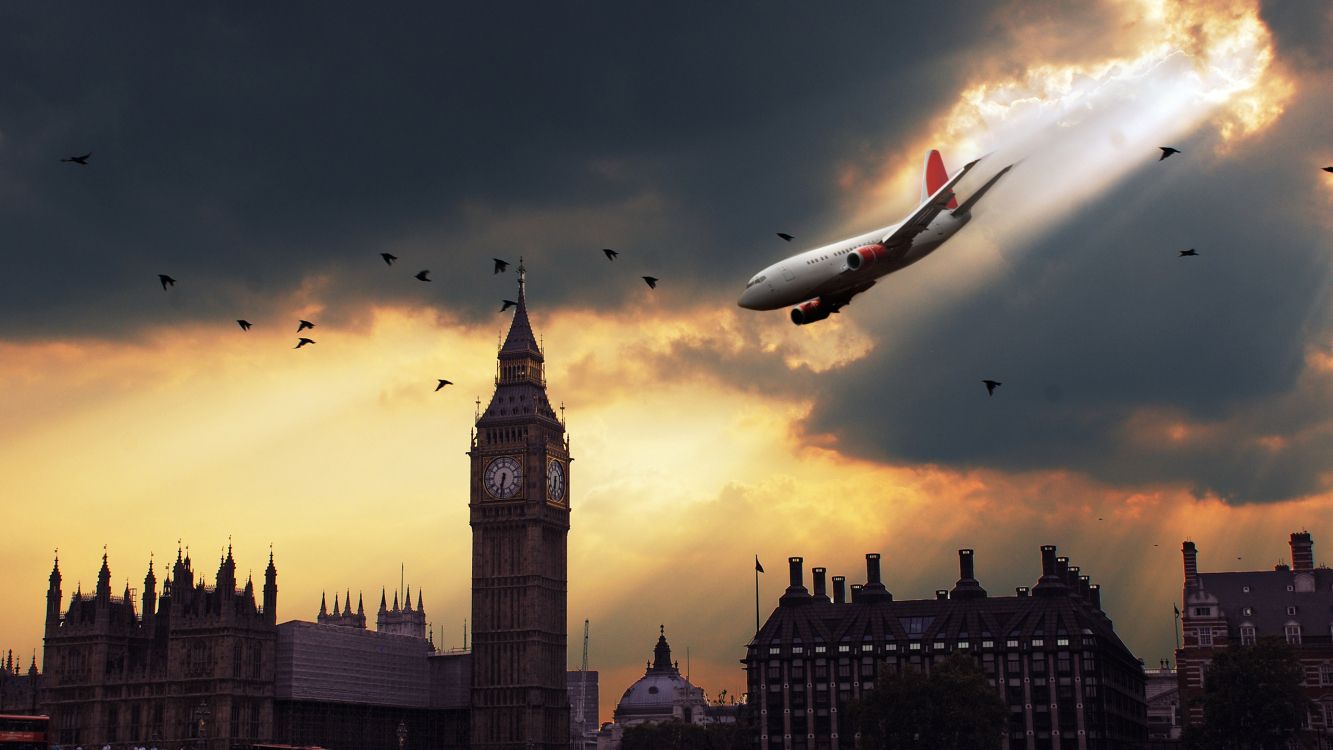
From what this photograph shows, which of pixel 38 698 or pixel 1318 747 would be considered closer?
pixel 1318 747

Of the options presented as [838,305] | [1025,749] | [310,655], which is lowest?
[1025,749]

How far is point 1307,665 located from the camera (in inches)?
6900

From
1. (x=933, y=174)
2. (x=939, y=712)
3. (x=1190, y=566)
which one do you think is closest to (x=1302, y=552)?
(x=1190, y=566)

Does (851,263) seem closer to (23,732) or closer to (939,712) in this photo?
(939,712)

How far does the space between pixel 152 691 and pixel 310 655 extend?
60.0 ft

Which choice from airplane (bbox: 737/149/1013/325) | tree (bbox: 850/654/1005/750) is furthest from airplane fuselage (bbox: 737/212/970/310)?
tree (bbox: 850/654/1005/750)

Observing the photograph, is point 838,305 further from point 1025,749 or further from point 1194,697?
point 1025,749

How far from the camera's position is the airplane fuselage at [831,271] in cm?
8775

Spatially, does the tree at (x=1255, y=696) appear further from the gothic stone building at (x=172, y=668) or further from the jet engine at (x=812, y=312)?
the gothic stone building at (x=172, y=668)

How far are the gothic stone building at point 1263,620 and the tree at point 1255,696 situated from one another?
632 inches

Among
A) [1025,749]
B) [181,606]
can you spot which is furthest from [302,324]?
[1025,749]

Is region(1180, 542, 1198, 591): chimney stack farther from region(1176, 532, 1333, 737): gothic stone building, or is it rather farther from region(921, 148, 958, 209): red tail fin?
region(921, 148, 958, 209): red tail fin

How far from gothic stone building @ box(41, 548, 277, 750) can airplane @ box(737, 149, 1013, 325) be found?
118 metres

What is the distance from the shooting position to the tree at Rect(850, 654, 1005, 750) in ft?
529
